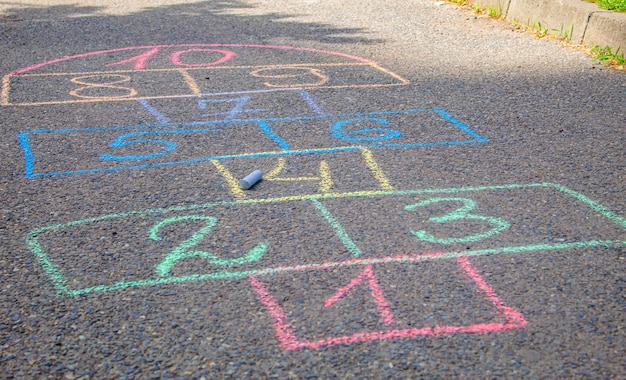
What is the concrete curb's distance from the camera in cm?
666

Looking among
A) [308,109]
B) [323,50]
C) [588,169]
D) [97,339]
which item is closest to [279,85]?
[308,109]

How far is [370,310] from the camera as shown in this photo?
274 cm

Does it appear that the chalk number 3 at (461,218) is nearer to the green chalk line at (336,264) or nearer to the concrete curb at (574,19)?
the green chalk line at (336,264)

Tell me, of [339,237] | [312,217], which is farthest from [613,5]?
[339,237]

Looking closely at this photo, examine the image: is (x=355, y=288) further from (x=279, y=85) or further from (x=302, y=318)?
(x=279, y=85)

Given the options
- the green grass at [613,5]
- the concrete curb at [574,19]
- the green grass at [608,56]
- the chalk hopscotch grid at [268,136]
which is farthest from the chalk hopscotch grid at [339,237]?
the green grass at [613,5]

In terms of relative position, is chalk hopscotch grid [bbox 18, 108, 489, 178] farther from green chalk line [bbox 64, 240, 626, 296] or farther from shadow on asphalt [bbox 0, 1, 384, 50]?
shadow on asphalt [bbox 0, 1, 384, 50]

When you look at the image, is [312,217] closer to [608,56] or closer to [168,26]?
Answer: [608,56]

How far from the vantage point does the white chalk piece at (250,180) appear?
3769mm

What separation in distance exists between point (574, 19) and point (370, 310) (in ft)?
18.4

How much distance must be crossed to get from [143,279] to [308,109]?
2549 millimetres

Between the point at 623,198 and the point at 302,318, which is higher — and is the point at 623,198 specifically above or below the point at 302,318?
above

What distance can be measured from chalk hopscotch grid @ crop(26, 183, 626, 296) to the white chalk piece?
0.12m

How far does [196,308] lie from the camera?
2.75m
